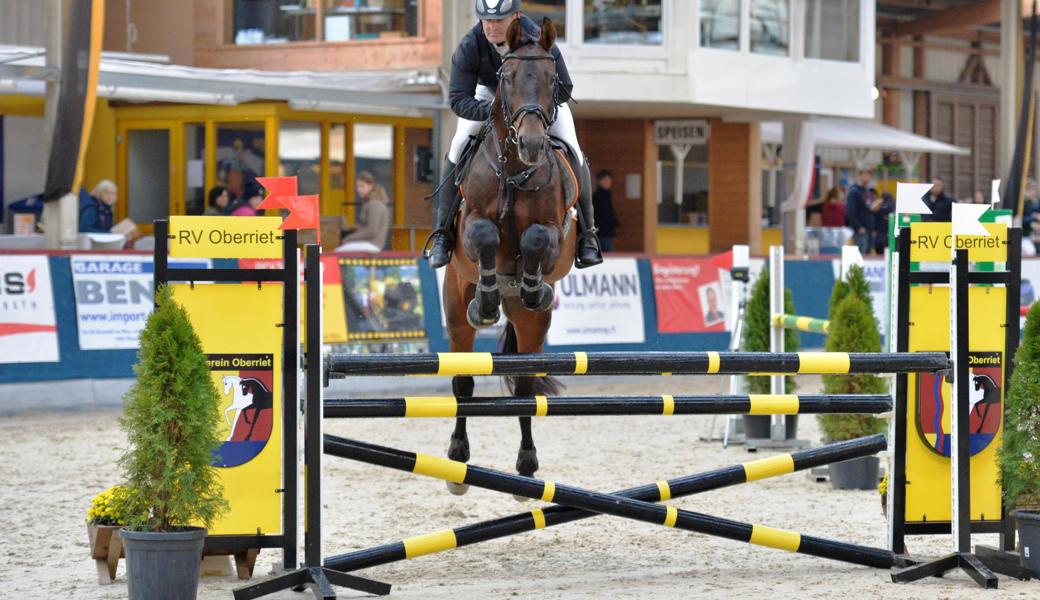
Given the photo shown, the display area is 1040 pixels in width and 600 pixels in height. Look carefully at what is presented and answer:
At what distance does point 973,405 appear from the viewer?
6246 millimetres

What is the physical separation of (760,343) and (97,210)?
7.82 meters

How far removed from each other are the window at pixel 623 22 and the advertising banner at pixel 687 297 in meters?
5.53

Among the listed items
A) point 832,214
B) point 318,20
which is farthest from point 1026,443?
point 832,214

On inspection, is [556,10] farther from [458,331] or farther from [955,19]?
[458,331]

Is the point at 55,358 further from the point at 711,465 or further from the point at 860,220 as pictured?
the point at 860,220

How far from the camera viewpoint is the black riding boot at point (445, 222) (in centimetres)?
686

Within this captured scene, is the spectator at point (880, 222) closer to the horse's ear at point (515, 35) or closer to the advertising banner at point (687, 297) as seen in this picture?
the advertising banner at point (687, 297)

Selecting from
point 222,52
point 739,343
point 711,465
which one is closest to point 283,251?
point 711,465

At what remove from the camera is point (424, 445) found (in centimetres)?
1085

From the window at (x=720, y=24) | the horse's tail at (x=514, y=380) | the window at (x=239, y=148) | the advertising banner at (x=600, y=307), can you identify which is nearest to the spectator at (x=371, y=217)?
the window at (x=239, y=148)

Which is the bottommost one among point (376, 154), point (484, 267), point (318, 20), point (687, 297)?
point (687, 297)

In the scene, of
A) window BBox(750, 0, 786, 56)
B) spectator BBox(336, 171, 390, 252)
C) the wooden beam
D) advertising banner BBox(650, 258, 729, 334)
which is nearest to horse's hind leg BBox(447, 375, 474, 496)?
advertising banner BBox(650, 258, 729, 334)

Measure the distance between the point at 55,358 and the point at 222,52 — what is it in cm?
862

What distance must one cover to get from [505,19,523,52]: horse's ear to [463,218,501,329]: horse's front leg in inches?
30.9
